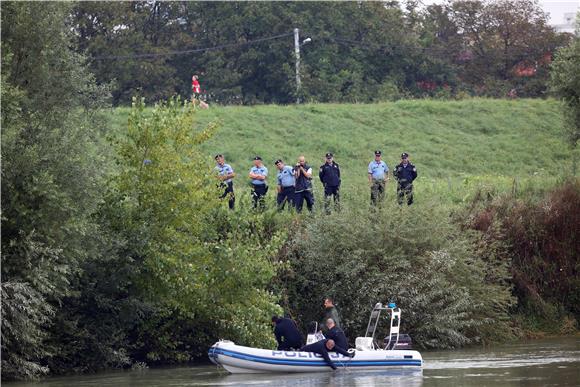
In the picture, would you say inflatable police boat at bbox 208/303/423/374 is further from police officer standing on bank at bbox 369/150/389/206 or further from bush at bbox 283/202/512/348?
police officer standing on bank at bbox 369/150/389/206

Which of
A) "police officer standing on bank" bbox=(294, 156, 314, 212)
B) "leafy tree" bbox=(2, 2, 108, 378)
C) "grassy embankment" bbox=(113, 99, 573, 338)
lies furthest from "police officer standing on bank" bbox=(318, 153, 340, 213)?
"grassy embankment" bbox=(113, 99, 573, 338)

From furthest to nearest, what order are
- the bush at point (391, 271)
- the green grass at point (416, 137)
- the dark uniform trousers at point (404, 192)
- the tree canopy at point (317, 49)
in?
A: the tree canopy at point (317, 49) → the green grass at point (416, 137) → the dark uniform trousers at point (404, 192) → the bush at point (391, 271)

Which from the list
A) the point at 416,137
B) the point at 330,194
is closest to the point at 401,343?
the point at 330,194

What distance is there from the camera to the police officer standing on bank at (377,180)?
111 feet

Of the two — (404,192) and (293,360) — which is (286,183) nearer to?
(404,192)

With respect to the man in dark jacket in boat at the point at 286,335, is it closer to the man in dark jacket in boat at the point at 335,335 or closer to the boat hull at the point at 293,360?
the boat hull at the point at 293,360

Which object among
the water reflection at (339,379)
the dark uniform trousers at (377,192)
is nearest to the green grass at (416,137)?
the dark uniform trousers at (377,192)

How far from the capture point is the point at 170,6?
2933 inches

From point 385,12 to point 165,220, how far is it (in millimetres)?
50724

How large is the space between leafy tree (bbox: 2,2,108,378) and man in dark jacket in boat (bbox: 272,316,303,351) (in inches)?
181

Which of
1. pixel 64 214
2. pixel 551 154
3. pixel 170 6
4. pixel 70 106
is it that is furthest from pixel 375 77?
pixel 64 214

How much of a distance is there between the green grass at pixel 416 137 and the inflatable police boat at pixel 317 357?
61.3ft

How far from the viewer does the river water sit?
25188 mm

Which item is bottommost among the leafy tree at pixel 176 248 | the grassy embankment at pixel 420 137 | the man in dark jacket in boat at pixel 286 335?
the man in dark jacket in boat at pixel 286 335
